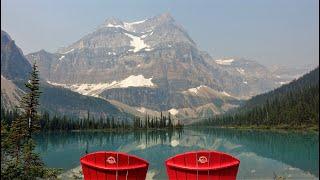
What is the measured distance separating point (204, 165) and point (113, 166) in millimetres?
3377

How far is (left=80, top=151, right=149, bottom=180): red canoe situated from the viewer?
1513 centimetres

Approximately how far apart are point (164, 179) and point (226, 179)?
34343 millimetres

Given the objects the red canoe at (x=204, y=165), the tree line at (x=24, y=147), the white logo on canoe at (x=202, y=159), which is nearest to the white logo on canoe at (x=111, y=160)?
the red canoe at (x=204, y=165)

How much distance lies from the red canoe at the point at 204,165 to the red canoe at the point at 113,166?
1.46 meters

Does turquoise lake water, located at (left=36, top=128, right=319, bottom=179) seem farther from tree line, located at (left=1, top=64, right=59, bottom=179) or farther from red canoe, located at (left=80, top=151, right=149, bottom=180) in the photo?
red canoe, located at (left=80, top=151, right=149, bottom=180)

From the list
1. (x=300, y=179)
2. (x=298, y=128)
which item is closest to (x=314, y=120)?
(x=298, y=128)

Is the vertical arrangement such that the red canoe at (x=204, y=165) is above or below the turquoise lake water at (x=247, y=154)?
above

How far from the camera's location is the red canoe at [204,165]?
14.7 meters

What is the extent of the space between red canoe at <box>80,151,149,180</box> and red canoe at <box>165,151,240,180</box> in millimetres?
1464

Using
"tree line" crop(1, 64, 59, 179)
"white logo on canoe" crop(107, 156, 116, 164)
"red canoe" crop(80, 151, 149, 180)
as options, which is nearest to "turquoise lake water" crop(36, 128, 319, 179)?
"tree line" crop(1, 64, 59, 179)

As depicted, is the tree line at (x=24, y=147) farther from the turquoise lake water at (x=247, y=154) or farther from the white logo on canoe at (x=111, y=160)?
the turquoise lake water at (x=247, y=154)

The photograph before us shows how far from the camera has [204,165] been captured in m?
14.8

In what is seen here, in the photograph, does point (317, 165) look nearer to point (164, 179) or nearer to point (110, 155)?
point (164, 179)

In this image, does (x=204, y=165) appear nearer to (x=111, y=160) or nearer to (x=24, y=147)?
(x=111, y=160)
